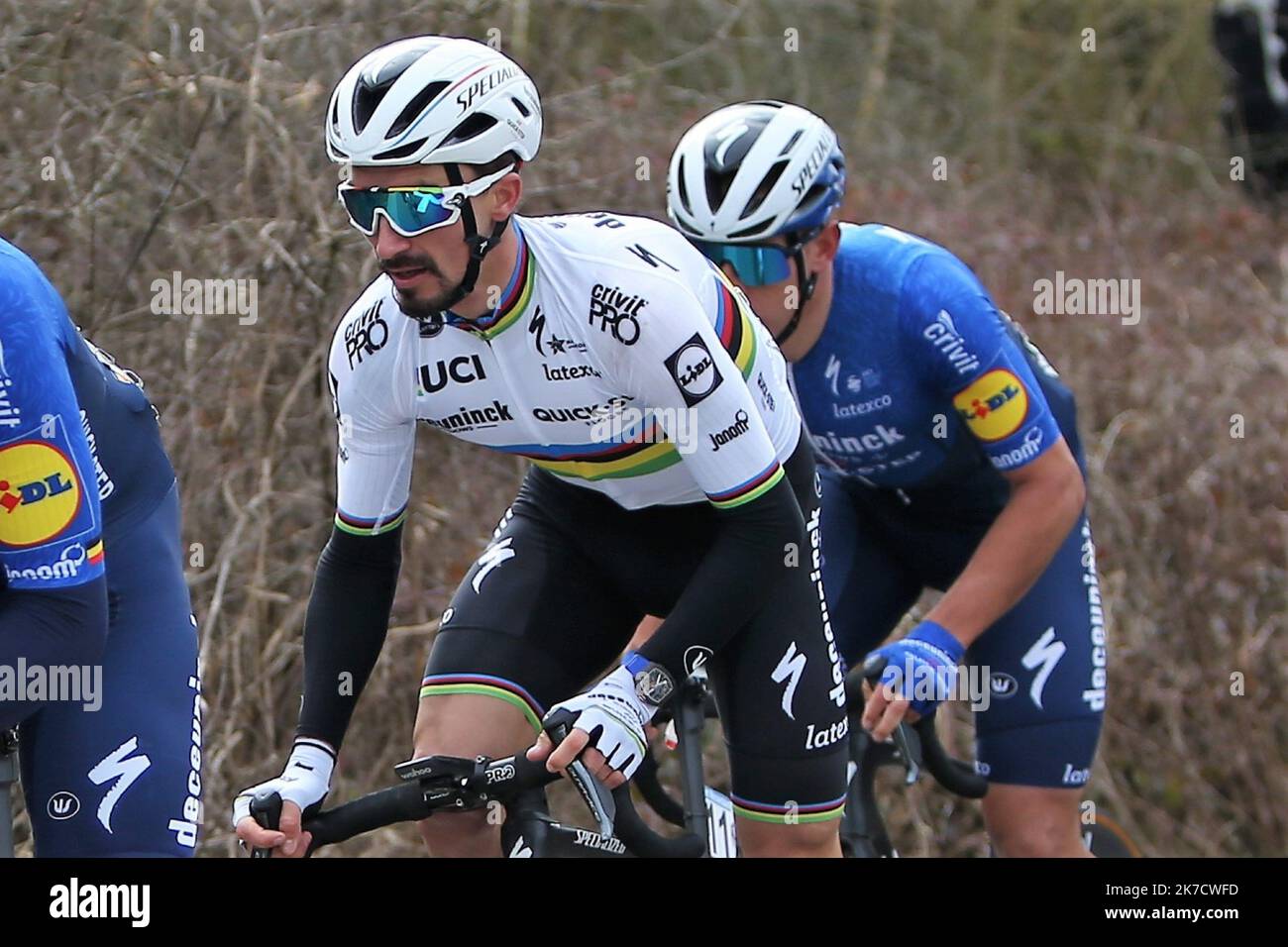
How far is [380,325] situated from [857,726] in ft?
5.25

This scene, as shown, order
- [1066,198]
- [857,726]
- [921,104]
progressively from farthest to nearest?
[921,104]
[1066,198]
[857,726]

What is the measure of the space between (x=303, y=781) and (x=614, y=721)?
0.62m

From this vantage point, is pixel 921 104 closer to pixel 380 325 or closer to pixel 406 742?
pixel 406 742

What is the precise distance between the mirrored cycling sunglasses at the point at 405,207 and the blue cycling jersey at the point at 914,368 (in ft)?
4.57

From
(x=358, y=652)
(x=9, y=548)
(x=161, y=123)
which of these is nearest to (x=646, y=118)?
(x=161, y=123)

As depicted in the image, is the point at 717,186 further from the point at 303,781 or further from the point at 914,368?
the point at 303,781

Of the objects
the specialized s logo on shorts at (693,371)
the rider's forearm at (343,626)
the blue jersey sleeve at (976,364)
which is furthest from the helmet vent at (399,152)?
the blue jersey sleeve at (976,364)

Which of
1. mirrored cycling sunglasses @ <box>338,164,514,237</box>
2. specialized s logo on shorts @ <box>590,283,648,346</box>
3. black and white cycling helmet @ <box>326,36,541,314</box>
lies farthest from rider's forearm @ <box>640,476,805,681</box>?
mirrored cycling sunglasses @ <box>338,164,514,237</box>

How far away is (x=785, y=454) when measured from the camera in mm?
3885

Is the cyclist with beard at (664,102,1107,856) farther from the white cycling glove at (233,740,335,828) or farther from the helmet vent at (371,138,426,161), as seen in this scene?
the helmet vent at (371,138,426,161)

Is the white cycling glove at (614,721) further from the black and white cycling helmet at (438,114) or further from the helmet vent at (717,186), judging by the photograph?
the helmet vent at (717,186)

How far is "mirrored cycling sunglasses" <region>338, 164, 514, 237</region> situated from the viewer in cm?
326
